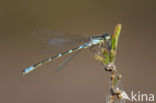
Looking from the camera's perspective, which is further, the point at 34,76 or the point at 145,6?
the point at 34,76

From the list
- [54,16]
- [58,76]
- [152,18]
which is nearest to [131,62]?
[152,18]

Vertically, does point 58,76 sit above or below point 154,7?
below

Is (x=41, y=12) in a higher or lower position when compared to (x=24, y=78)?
higher

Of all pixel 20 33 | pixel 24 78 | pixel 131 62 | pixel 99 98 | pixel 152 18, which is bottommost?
pixel 99 98

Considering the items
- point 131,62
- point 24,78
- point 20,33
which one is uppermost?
point 20,33

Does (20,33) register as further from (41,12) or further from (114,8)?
(114,8)

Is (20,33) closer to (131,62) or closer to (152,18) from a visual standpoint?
(131,62)

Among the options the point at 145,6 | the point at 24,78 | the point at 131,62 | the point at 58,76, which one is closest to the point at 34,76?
the point at 24,78

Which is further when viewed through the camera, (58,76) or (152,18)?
(58,76)

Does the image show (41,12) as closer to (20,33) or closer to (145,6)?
(20,33)
